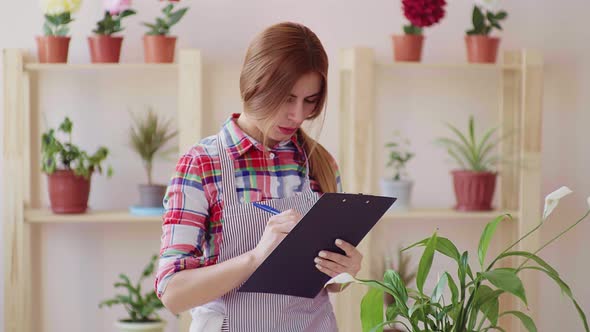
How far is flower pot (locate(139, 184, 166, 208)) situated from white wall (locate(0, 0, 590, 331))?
20 centimetres

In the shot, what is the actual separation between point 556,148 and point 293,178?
220cm

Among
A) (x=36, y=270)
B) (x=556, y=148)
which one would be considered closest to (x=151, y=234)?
(x=36, y=270)

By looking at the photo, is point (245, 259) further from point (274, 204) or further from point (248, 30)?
point (248, 30)

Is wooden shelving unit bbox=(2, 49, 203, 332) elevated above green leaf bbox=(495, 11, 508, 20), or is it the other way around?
green leaf bbox=(495, 11, 508, 20)

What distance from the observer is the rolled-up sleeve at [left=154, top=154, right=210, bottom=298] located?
180 centimetres

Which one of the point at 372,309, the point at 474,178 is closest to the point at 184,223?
the point at 372,309

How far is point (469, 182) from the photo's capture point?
3586mm

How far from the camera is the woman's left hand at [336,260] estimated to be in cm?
181

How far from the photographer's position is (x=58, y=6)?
11.1 feet

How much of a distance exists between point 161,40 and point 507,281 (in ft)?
7.39

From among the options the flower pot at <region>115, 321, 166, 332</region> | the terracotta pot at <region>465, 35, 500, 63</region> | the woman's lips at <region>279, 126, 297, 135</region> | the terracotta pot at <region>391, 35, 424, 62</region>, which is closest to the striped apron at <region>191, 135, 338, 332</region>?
the woman's lips at <region>279, 126, 297, 135</region>

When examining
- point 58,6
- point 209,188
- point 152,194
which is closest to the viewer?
point 209,188

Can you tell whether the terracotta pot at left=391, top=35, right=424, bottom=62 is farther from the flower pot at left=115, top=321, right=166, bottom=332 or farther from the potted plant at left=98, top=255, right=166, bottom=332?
the flower pot at left=115, top=321, right=166, bottom=332

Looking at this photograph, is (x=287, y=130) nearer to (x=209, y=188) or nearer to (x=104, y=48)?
(x=209, y=188)
